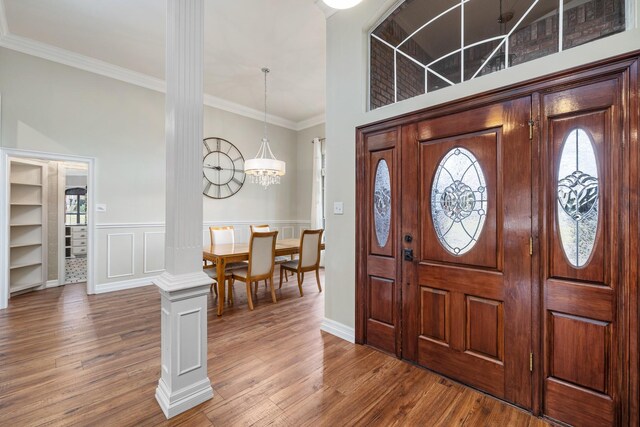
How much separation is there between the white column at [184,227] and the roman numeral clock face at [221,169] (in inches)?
145

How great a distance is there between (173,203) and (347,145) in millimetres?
1650

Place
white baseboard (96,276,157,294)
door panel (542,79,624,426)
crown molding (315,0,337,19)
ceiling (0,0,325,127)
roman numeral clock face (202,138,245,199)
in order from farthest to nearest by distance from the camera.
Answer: roman numeral clock face (202,138,245,199), white baseboard (96,276,157,294), ceiling (0,0,325,127), crown molding (315,0,337,19), door panel (542,79,624,426)

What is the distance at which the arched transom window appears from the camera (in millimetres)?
1627

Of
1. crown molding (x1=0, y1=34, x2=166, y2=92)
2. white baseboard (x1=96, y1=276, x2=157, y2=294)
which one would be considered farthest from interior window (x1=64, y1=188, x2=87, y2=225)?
crown molding (x1=0, y1=34, x2=166, y2=92)

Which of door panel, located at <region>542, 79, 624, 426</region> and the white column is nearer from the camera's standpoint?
door panel, located at <region>542, 79, 624, 426</region>

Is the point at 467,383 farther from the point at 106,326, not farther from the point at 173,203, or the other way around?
the point at 106,326

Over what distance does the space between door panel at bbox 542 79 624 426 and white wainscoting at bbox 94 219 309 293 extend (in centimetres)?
511

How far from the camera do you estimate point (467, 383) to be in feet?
6.42

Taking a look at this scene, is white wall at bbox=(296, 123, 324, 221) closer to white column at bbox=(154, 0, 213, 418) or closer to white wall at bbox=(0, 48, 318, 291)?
white wall at bbox=(0, 48, 318, 291)

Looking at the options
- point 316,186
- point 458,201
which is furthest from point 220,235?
point 458,201

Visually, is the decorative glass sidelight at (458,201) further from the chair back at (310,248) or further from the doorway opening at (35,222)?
the doorway opening at (35,222)

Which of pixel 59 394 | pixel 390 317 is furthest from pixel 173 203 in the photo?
pixel 390 317

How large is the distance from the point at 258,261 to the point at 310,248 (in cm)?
86

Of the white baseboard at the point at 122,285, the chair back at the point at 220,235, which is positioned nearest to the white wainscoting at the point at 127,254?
the white baseboard at the point at 122,285
